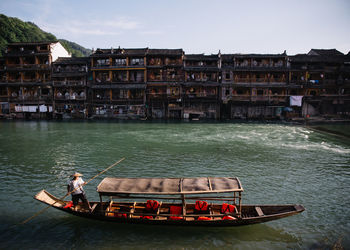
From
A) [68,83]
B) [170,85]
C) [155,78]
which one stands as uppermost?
[155,78]

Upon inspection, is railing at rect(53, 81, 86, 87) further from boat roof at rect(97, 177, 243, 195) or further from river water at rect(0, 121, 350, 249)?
boat roof at rect(97, 177, 243, 195)

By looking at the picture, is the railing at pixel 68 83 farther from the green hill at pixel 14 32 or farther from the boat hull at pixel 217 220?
the boat hull at pixel 217 220

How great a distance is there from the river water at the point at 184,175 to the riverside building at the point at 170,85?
17872 millimetres

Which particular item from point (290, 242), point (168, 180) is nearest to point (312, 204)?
point (290, 242)

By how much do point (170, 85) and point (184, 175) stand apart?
3402 centimetres

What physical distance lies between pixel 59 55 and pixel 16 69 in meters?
8.99

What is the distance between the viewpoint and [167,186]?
9516mm

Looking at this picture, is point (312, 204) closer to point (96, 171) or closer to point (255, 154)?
point (255, 154)

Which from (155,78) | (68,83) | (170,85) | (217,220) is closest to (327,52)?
(170,85)

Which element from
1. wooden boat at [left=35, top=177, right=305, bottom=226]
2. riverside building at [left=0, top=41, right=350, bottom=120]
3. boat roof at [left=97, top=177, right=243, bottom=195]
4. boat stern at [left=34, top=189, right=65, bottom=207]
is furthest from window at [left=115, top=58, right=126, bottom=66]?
boat roof at [left=97, top=177, right=243, bottom=195]

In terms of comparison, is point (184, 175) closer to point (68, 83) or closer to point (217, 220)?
point (217, 220)

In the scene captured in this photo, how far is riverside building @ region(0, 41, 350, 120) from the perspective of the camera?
151ft

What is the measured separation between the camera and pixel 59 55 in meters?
52.8

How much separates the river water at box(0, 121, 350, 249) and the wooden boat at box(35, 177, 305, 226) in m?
0.48
